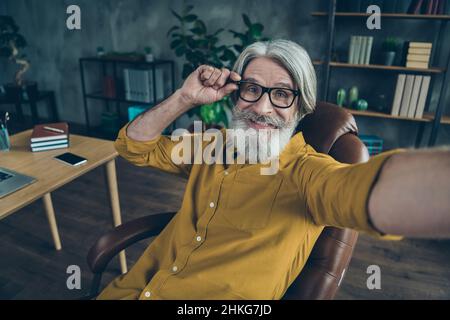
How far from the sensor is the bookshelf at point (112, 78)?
12.4 ft

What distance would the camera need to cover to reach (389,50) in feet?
9.02

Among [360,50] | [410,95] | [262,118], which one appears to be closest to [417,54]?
[410,95]

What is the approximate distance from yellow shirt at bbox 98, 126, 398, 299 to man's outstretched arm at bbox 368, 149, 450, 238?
23cm

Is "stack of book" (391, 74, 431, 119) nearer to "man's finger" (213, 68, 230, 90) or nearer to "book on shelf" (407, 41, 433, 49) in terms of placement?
"book on shelf" (407, 41, 433, 49)

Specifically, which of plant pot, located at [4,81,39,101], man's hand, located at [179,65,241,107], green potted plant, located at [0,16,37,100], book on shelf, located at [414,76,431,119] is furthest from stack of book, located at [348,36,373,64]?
plant pot, located at [4,81,39,101]

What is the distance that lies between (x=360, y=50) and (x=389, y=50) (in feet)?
0.80

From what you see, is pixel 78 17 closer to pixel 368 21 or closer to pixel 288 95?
pixel 368 21

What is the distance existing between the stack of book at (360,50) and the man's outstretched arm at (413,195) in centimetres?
260

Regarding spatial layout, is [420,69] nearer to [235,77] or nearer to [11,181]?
[235,77]

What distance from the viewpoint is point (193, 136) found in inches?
49.9

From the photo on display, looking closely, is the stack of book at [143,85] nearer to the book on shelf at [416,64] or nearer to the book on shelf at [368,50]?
the book on shelf at [368,50]

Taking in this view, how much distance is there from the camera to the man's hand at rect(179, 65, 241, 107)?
1.13 metres

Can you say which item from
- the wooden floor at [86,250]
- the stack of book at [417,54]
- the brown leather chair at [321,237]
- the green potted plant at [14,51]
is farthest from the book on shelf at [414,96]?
the green potted plant at [14,51]
